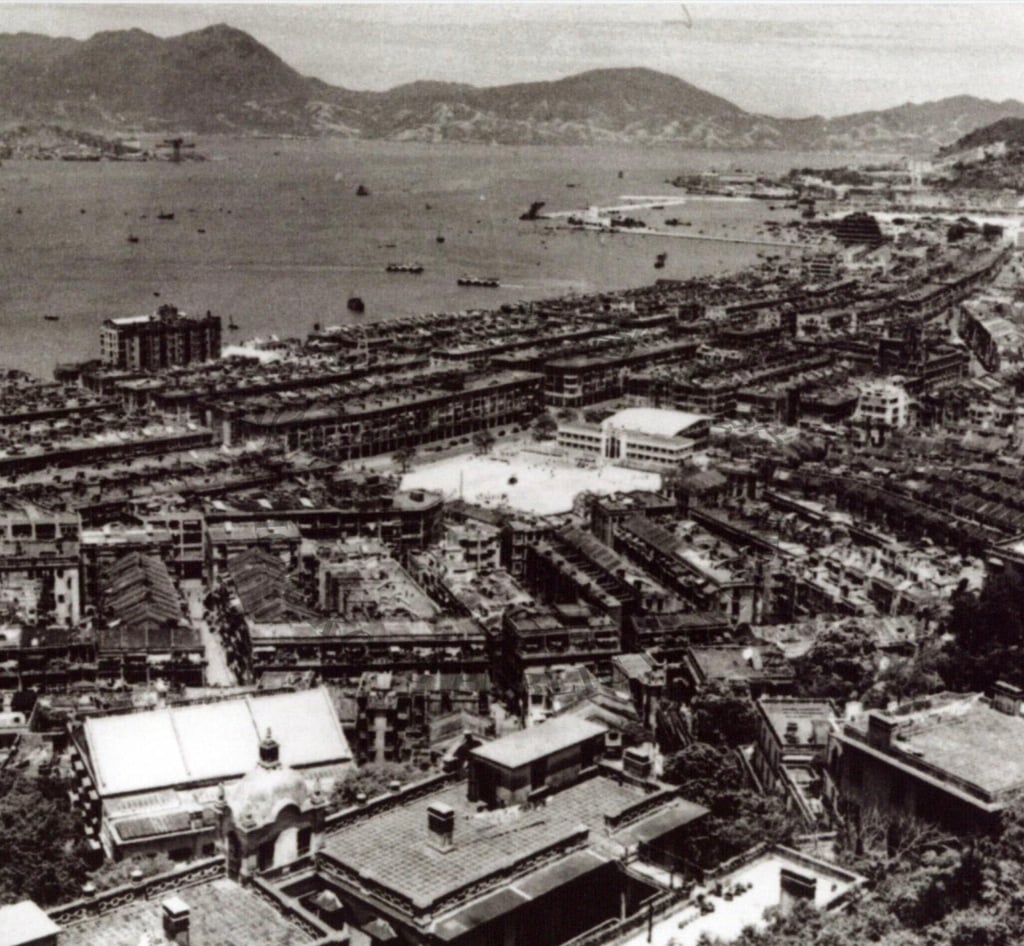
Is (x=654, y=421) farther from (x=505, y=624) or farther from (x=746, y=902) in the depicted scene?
(x=746, y=902)

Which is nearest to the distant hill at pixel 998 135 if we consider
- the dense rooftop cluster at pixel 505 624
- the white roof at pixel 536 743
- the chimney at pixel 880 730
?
the dense rooftop cluster at pixel 505 624

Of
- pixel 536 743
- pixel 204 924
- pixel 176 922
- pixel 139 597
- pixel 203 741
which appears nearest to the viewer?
pixel 176 922

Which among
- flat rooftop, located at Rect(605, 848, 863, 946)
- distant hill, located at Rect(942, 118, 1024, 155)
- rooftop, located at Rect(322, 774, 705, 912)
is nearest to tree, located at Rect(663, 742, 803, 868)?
rooftop, located at Rect(322, 774, 705, 912)

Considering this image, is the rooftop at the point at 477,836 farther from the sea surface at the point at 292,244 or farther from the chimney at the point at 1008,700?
the sea surface at the point at 292,244

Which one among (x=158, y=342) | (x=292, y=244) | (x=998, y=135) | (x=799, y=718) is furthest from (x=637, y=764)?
(x=998, y=135)

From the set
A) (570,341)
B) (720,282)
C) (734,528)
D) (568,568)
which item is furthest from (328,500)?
(720,282)
